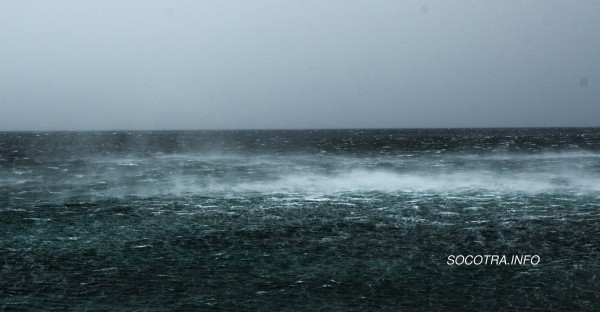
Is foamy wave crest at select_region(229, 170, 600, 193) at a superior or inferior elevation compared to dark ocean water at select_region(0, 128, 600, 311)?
superior

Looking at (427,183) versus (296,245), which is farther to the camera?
(427,183)

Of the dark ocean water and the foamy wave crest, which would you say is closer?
the dark ocean water

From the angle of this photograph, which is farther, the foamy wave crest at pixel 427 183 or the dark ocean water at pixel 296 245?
the foamy wave crest at pixel 427 183

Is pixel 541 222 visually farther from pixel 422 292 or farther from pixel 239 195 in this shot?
pixel 239 195

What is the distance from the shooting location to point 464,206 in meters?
75.7

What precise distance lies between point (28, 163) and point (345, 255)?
130256 mm

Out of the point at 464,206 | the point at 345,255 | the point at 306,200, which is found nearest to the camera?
the point at 345,255

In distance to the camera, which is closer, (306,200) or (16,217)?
(16,217)

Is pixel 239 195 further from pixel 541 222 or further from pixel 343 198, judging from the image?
pixel 541 222

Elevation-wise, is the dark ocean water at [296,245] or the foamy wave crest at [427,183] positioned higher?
the foamy wave crest at [427,183]

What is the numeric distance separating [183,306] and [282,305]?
615cm

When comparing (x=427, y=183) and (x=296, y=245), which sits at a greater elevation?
(x=427, y=183)

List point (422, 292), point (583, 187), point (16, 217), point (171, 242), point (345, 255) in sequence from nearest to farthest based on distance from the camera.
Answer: point (422, 292)
point (345, 255)
point (171, 242)
point (16, 217)
point (583, 187)

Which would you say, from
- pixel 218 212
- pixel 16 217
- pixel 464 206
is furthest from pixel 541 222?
pixel 16 217
